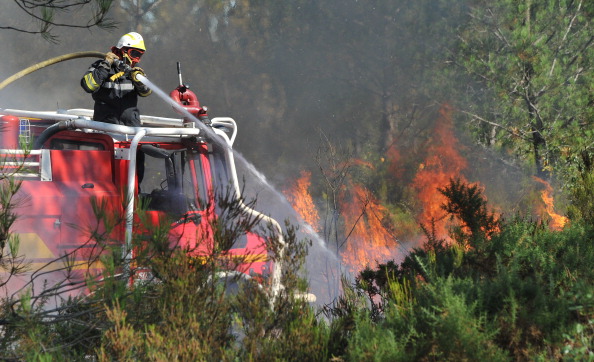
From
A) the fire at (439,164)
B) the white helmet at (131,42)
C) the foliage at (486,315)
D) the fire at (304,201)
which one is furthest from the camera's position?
the fire at (304,201)

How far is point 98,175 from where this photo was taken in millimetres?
5406

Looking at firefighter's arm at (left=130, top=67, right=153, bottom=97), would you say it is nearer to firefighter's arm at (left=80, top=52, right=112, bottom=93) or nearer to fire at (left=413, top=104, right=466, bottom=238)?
firefighter's arm at (left=80, top=52, right=112, bottom=93)

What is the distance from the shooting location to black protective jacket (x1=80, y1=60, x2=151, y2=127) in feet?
18.9

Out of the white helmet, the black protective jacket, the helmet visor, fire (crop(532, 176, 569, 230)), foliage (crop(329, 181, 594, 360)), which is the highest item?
fire (crop(532, 176, 569, 230))

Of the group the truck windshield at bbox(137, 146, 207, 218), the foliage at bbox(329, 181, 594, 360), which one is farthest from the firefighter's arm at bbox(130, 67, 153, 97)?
the foliage at bbox(329, 181, 594, 360)

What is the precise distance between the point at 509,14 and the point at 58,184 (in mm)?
8207

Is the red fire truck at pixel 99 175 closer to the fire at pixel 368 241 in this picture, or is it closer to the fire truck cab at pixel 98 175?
the fire truck cab at pixel 98 175

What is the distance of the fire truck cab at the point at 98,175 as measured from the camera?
500 centimetres

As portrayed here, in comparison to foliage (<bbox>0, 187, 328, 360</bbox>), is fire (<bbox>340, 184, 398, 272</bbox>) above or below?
above

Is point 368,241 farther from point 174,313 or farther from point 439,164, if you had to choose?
point 174,313

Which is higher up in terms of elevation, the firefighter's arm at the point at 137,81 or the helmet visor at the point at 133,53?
the helmet visor at the point at 133,53

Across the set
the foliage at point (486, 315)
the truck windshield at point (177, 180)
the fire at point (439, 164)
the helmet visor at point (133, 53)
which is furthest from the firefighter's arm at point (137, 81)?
the fire at point (439, 164)

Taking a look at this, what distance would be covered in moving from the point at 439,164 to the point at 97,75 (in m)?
10.4

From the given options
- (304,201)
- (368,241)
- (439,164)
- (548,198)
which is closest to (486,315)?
(548,198)
